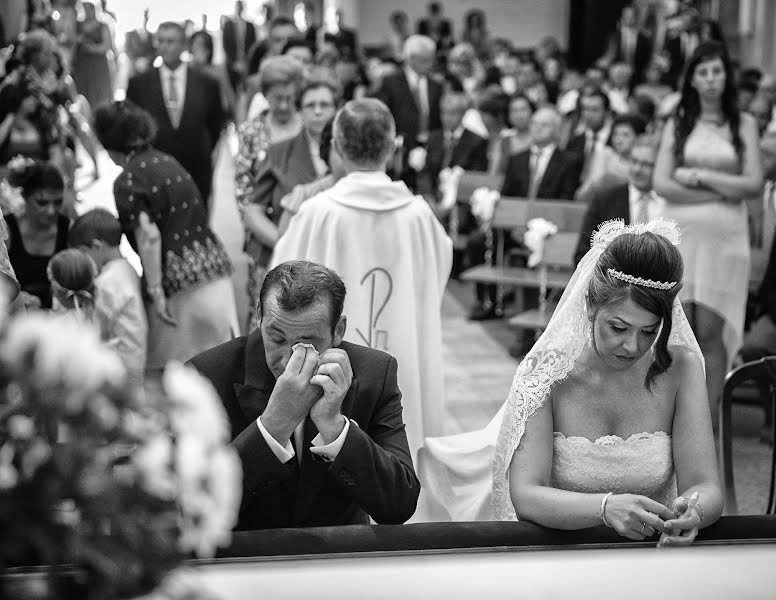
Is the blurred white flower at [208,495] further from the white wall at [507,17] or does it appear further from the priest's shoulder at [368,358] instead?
the white wall at [507,17]

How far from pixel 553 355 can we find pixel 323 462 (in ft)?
2.06

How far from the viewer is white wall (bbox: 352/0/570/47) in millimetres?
24984

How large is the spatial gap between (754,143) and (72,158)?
4.96 metres

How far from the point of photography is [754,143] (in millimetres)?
5453

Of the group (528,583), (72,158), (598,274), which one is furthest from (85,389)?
(72,158)

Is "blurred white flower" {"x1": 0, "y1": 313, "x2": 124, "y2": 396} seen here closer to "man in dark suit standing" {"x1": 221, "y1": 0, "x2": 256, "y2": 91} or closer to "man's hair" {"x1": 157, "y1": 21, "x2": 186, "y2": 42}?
"man's hair" {"x1": 157, "y1": 21, "x2": 186, "y2": 42}

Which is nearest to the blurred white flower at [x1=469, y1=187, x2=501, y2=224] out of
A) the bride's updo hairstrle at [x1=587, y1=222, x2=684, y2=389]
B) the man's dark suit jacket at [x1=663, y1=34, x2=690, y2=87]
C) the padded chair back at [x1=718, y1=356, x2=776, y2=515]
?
the padded chair back at [x1=718, y1=356, x2=776, y2=515]

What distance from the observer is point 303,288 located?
277 centimetres

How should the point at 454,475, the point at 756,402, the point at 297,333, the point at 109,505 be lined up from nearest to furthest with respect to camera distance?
the point at 109,505, the point at 297,333, the point at 454,475, the point at 756,402

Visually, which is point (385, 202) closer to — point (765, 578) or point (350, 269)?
point (350, 269)

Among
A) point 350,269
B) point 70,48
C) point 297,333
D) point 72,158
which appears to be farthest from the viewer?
point 70,48

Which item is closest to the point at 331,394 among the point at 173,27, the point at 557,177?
the point at 173,27

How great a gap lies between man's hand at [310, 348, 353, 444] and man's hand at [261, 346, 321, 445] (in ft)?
0.06

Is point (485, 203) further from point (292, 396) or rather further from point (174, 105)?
point (292, 396)
